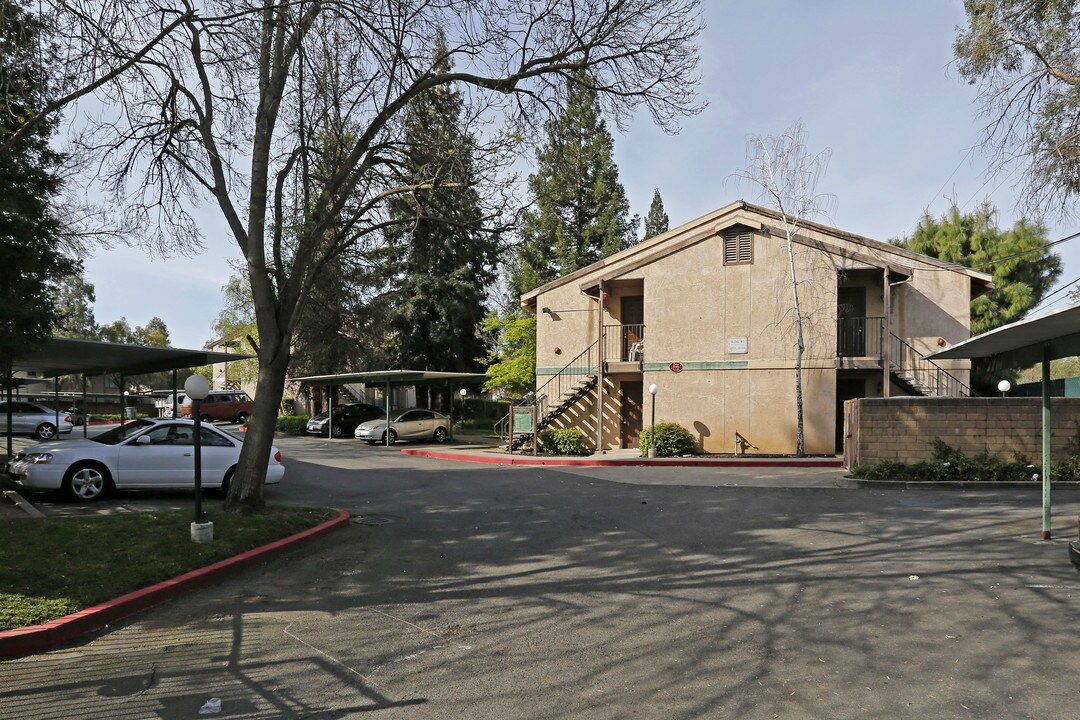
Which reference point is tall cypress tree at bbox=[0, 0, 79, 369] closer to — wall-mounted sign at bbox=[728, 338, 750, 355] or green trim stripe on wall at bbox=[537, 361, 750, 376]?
green trim stripe on wall at bbox=[537, 361, 750, 376]

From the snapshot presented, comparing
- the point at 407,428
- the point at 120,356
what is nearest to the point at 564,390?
the point at 407,428

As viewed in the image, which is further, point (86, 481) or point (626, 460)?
point (626, 460)

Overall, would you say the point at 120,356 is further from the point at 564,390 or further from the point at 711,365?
the point at 711,365

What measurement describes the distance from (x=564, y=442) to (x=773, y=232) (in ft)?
29.6

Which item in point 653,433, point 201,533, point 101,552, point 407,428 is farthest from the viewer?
point 407,428

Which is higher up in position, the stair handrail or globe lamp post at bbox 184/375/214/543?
the stair handrail

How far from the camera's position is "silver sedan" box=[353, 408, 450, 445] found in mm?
27031

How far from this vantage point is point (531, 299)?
84.8 ft

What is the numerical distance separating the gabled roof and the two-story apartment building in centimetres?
4

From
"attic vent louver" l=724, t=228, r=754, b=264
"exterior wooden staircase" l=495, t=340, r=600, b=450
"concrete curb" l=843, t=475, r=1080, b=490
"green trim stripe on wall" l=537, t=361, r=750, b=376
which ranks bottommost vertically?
"concrete curb" l=843, t=475, r=1080, b=490

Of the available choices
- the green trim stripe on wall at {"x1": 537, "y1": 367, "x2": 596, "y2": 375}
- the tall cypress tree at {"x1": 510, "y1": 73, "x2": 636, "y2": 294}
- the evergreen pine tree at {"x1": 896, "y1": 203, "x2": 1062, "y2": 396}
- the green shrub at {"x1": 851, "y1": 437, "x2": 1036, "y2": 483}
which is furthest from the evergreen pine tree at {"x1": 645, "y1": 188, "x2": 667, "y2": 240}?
the green shrub at {"x1": 851, "y1": 437, "x2": 1036, "y2": 483}

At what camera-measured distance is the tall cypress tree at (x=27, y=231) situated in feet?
34.4

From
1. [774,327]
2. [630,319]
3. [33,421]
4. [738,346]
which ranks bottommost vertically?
[33,421]

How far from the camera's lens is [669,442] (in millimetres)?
20641
